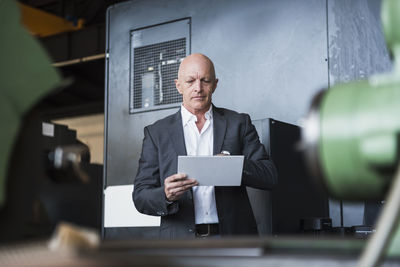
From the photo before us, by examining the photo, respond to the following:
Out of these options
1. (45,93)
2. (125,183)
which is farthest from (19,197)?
(125,183)

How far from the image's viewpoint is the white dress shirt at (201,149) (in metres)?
2.72

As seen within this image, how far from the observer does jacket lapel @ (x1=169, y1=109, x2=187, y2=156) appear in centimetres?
282

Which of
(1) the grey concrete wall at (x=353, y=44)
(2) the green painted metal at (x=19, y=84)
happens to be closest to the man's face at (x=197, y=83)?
(1) the grey concrete wall at (x=353, y=44)

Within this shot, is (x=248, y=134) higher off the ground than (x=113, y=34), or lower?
lower

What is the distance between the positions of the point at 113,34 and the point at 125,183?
1.20 meters

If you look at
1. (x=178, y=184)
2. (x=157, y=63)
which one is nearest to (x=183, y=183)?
(x=178, y=184)

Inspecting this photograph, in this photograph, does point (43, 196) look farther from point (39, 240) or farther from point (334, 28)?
point (334, 28)

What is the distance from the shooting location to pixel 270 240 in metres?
0.82

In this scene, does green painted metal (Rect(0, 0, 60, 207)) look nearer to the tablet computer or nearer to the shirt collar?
the tablet computer

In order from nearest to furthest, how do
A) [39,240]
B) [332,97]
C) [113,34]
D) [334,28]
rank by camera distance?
[332,97], [39,240], [334,28], [113,34]

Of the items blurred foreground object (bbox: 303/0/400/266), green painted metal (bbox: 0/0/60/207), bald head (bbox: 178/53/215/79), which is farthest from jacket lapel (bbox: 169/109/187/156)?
blurred foreground object (bbox: 303/0/400/266)

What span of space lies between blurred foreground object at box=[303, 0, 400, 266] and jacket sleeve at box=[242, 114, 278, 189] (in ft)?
6.18

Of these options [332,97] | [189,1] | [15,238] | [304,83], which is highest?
[189,1]

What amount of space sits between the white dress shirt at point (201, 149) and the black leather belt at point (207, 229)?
0.8 inches
